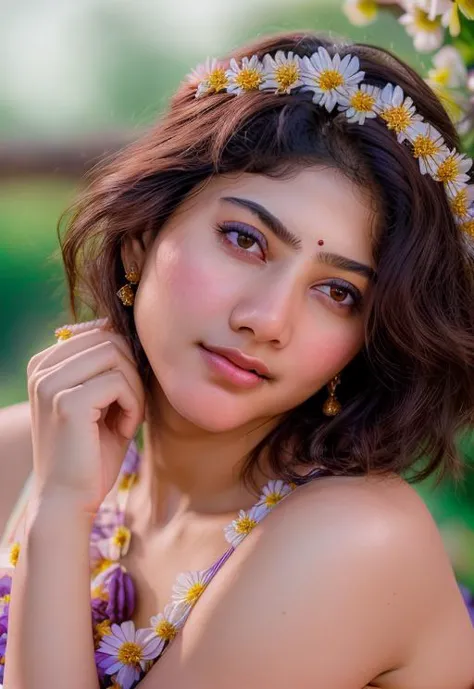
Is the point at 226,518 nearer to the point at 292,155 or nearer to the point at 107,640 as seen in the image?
the point at 107,640

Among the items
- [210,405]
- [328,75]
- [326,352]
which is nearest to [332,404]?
[326,352]

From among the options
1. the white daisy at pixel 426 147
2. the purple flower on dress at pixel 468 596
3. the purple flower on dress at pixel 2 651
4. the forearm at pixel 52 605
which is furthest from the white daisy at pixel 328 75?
the purple flower on dress at pixel 468 596

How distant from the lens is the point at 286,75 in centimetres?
178

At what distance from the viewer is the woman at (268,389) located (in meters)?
1.55

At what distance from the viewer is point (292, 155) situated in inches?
66.1

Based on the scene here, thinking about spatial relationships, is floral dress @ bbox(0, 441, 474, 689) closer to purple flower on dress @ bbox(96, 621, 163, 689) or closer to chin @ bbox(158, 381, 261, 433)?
purple flower on dress @ bbox(96, 621, 163, 689)

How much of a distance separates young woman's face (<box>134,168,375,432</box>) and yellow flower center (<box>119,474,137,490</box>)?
56cm

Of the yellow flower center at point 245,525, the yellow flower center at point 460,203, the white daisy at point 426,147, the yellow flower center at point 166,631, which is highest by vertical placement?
the white daisy at point 426,147

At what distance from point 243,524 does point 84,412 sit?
0.37 meters

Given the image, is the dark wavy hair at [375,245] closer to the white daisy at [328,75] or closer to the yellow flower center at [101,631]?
the white daisy at [328,75]

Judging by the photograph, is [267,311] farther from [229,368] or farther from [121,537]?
[121,537]

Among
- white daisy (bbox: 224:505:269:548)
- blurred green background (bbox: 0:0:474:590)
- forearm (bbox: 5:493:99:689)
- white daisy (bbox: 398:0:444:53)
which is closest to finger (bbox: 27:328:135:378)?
forearm (bbox: 5:493:99:689)

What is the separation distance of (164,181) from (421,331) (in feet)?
1.93

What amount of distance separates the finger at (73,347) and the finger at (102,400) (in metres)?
0.07
